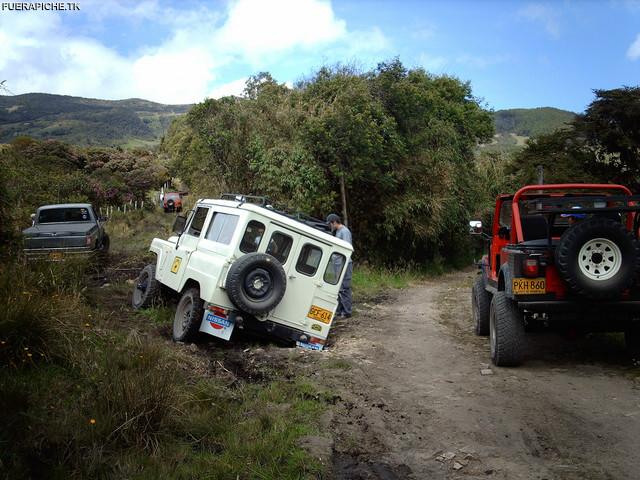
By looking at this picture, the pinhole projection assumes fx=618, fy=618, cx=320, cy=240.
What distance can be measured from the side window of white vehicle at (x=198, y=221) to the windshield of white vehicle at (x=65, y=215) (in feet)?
24.5

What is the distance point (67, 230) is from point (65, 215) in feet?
4.36

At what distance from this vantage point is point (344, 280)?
11.6 m

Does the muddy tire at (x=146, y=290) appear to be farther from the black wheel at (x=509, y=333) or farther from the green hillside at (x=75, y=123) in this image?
the green hillside at (x=75, y=123)

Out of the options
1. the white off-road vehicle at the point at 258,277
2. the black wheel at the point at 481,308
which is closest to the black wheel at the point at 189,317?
the white off-road vehicle at the point at 258,277

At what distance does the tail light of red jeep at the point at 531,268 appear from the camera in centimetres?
690

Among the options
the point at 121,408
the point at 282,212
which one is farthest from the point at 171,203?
the point at 121,408

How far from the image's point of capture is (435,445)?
509cm

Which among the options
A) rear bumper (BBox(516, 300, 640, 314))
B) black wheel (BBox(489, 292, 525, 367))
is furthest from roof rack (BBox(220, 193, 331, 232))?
rear bumper (BBox(516, 300, 640, 314))

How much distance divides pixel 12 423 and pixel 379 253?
17253 millimetres

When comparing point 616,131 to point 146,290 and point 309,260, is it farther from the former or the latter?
point 146,290

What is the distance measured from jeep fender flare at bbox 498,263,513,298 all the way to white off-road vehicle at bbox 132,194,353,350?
2.32m

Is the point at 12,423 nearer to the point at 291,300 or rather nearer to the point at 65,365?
the point at 65,365

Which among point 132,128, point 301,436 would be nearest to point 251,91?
point 301,436

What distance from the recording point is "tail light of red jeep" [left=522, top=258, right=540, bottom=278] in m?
6.90
